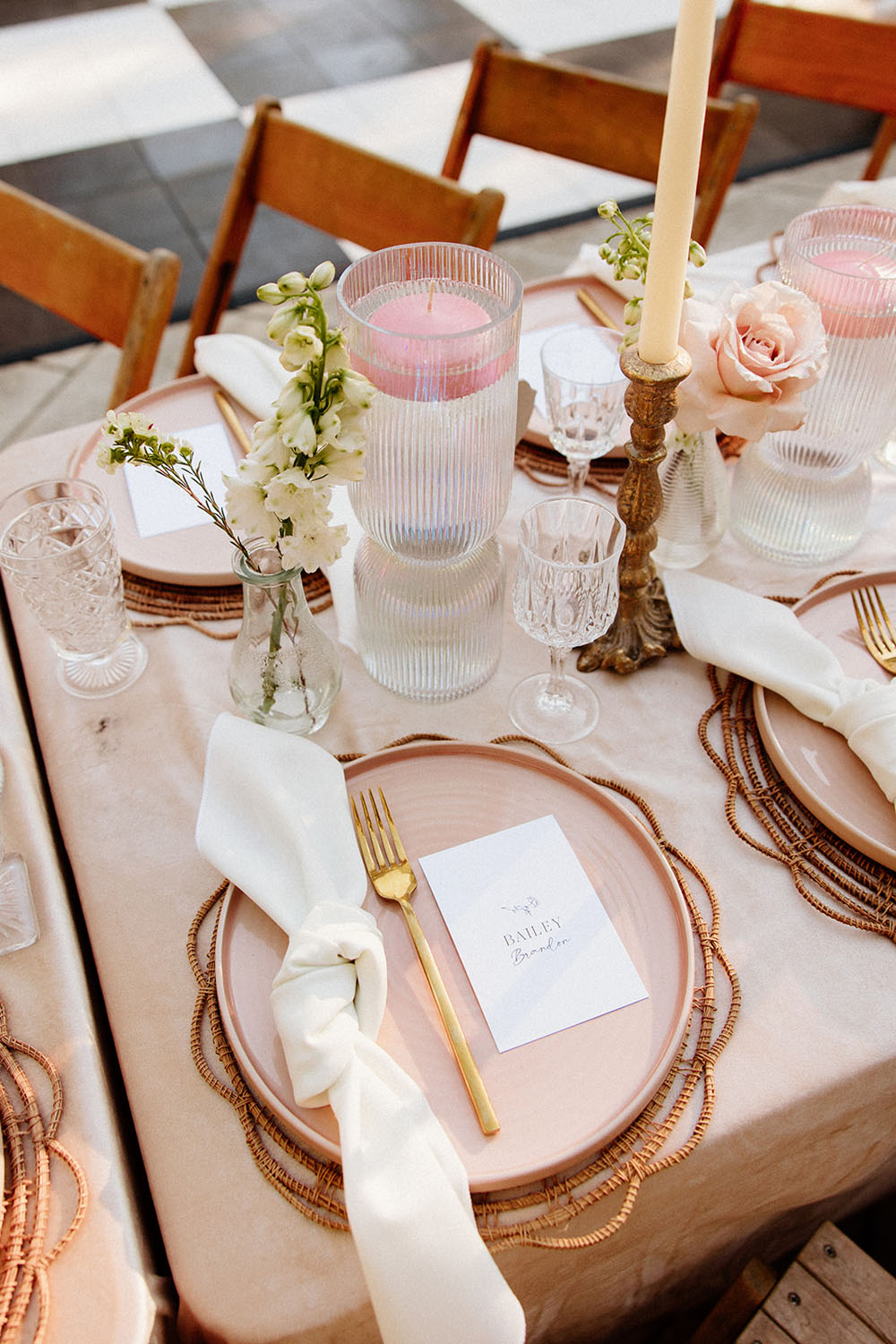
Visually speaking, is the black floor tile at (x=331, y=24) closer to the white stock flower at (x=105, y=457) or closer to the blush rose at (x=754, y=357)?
the blush rose at (x=754, y=357)

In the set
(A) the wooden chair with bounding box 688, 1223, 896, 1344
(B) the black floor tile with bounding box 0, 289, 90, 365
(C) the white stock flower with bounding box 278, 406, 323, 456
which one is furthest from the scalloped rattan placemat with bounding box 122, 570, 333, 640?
(B) the black floor tile with bounding box 0, 289, 90, 365

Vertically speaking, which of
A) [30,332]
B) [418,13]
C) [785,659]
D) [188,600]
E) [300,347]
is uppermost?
[300,347]

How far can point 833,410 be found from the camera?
943 mm

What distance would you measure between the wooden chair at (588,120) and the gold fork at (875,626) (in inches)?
32.7

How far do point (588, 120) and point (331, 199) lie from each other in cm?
45

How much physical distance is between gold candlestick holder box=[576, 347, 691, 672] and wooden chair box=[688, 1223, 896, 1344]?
543 mm

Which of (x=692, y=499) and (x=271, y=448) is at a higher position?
(x=271, y=448)

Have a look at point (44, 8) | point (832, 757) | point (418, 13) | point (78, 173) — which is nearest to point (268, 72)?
point (418, 13)

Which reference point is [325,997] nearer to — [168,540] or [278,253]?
[168,540]

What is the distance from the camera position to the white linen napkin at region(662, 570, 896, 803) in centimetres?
85

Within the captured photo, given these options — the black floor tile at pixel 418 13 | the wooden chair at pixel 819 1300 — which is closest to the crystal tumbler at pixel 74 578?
the wooden chair at pixel 819 1300

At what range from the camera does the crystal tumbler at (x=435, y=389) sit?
2.45ft

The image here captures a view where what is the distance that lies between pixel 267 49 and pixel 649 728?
3.95 m

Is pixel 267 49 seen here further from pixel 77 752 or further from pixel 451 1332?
pixel 451 1332
